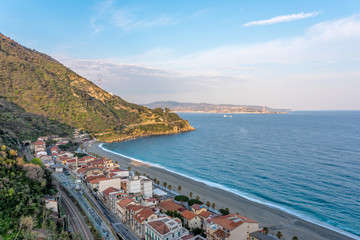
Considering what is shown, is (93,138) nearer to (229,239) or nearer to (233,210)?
(233,210)

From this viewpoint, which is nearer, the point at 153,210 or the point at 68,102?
the point at 153,210

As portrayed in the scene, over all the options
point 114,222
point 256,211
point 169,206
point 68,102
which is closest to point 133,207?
point 114,222

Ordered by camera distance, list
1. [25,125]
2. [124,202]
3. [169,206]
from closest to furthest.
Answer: [124,202], [169,206], [25,125]

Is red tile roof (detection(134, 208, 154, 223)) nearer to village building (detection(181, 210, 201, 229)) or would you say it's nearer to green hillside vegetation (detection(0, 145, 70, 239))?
village building (detection(181, 210, 201, 229))

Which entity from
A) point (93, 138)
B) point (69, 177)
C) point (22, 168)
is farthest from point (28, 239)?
point (93, 138)

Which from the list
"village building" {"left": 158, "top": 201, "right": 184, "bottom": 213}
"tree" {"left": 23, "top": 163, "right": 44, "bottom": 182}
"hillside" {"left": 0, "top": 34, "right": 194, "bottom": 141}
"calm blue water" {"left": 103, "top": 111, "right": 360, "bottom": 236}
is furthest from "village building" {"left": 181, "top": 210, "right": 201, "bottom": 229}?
"hillside" {"left": 0, "top": 34, "right": 194, "bottom": 141}

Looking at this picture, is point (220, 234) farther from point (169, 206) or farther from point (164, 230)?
point (169, 206)

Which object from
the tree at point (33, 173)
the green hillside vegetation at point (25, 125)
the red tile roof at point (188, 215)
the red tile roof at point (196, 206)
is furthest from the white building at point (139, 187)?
the green hillside vegetation at point (25, 125)
